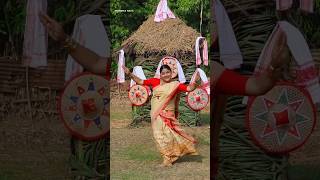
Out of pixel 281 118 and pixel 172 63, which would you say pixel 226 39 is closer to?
pixel 281 118

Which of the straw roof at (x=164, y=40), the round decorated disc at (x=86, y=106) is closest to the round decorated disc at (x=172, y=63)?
the straw roof at (x=164, y=40)

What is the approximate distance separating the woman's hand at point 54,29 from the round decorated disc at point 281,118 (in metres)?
1.50

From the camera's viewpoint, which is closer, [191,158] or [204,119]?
[191,158]

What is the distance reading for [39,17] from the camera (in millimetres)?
4293

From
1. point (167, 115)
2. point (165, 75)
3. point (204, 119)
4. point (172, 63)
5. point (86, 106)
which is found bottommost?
point (204, 119)

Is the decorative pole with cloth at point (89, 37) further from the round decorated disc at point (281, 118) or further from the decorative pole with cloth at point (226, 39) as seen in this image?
the round decorated disc at point (281, 118)

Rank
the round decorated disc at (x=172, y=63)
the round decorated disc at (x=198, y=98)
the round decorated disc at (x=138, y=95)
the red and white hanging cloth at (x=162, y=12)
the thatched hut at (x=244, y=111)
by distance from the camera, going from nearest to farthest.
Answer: the thatched hut at (x=244, y=111)
the round decorated disc at (x=172, y=63)
the round decorated disc at (x=198, y=98)
the round decorated disc at (x=138, y=95)
the red and white hanging cloth at (x=162, y=12)

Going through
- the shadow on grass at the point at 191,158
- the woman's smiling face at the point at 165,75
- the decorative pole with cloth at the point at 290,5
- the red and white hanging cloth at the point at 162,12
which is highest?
the red and white hanging cloth at the point at 162,12

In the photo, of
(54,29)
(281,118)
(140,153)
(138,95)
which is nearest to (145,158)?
(140,153)

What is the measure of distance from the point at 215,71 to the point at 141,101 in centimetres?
983

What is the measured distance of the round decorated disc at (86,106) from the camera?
4.33 metres

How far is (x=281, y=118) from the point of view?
4.32 m

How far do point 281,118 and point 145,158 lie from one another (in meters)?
6.30

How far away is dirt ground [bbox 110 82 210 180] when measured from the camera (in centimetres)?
885
